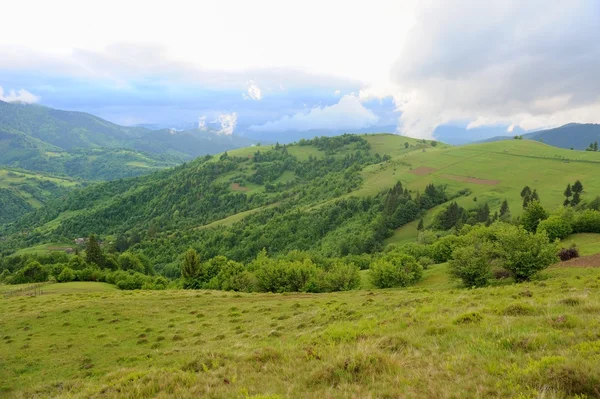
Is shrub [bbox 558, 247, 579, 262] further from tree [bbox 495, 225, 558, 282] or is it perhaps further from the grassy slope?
the grassy slope

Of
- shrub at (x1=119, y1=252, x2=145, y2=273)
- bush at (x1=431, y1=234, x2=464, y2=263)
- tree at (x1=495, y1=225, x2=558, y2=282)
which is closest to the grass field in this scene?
tree at (x1=495, y1=225, x2=558, y2=282)

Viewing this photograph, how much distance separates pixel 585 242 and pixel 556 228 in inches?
218

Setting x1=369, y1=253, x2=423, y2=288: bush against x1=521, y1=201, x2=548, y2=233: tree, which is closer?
x1=369, y1=253, x2=423, y2=288: bush

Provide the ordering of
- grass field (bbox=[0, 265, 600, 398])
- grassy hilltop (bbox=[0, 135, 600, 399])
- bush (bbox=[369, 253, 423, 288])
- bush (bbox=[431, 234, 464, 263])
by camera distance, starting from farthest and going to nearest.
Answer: bush (bbox=[431, 234, 464, 263]) → bush (bbox=[369, 253, 423, 288]) → grassy hilltop (bbox=[0, 135, 600, 399]) → grass field (bbox=[0, 265, 600, 398])

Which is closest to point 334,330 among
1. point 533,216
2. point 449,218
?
point 533,216

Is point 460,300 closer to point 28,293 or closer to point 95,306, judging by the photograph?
point 95,306

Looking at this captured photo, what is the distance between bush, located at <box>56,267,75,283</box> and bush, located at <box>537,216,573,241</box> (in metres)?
100

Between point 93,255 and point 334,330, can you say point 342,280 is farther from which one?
point 93,255

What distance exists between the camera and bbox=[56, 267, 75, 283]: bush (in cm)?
7294

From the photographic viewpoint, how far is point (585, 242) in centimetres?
5791

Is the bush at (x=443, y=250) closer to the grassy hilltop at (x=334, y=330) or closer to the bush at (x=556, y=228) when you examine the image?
the grassy hilltop at (x=334, y=330)

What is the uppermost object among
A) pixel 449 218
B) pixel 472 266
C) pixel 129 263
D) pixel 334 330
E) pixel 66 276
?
pixel 334 330

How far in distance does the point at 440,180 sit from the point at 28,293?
7409 inches

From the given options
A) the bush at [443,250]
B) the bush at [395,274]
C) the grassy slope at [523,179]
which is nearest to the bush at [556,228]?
the bush at [443,250]
